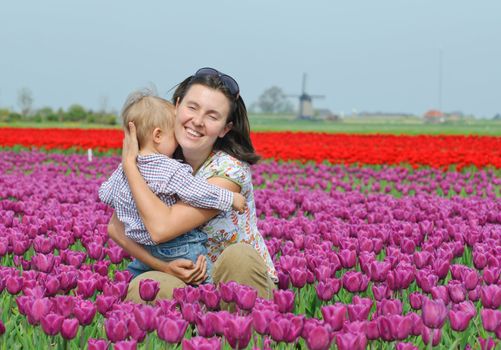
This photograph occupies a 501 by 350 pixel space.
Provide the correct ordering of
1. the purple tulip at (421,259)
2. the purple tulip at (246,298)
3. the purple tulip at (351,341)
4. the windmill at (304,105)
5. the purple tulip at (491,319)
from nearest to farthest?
the purple tulip at (351,341) < the purple tulip at (491,319) < the purple tulip at (246,298) < the purple tulip at (421,259) < the windmill at (304,105)

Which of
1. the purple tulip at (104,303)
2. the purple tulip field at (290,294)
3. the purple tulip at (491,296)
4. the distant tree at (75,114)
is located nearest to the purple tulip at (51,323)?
the purple tulip field at (290,294)

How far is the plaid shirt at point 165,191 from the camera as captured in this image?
13.4 ft

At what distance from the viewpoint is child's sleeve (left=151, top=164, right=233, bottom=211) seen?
13.4ft

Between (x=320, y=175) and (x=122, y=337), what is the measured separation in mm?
10175

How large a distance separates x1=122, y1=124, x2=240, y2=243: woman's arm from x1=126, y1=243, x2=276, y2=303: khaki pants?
8.9 inches

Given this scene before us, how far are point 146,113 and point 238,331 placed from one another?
1675mm

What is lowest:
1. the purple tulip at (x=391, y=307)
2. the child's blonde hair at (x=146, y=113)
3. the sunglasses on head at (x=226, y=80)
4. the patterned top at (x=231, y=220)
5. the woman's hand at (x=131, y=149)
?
the purple tulip at (x=391, y=307)

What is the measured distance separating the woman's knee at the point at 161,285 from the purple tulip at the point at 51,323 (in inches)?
34.9

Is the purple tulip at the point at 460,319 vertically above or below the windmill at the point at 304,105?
below

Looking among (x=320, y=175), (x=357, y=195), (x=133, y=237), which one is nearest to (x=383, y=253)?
(x=133, y=237)

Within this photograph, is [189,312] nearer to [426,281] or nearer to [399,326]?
[399,326]

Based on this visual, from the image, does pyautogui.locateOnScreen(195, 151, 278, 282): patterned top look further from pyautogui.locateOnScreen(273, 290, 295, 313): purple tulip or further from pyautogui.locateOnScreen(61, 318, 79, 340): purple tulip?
pyautogui.locateOnScreen(61, 318, 79, 340): purple tulip

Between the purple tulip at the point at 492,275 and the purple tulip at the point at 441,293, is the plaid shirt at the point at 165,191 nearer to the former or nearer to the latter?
the purple tulip at the point at 441,293

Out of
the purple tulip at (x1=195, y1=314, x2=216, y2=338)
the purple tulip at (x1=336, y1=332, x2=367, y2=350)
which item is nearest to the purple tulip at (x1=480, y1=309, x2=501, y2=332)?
the purple tulip at (x1=336, y1=332, x2=367, y2=350)
